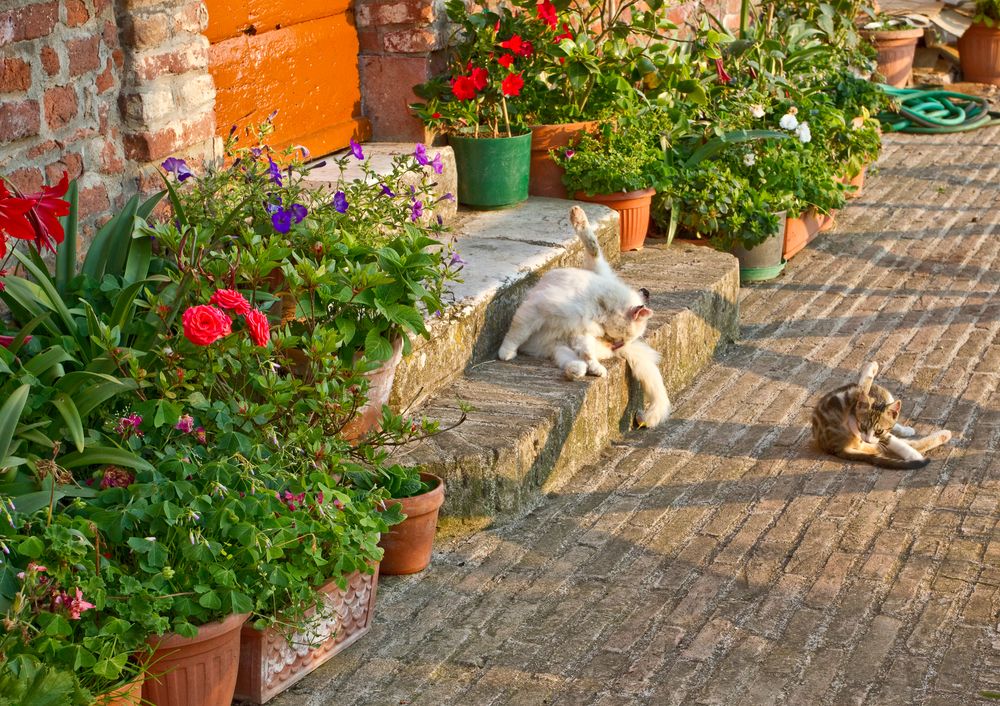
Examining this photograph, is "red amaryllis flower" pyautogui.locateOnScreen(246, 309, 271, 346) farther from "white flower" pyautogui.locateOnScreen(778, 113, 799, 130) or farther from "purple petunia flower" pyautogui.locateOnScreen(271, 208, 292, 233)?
"white flower" pyautogui.locateOnScreen(778, 113, 799, 130)

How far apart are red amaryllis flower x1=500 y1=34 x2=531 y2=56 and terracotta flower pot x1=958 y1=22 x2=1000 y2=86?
7.20 meters

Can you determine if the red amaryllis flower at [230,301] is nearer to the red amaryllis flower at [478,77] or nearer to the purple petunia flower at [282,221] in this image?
the purple petunia flower at [282,221]

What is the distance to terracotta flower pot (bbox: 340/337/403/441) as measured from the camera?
13.9 feet

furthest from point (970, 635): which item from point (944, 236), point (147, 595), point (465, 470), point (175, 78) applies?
point (944, 236)

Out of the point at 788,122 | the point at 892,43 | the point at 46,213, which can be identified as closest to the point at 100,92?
the point at 46,213

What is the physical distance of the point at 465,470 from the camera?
14.8 feet

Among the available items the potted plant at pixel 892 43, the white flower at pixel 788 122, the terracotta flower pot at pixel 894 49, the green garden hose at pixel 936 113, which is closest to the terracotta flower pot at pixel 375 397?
the white flower at pixel 788 122

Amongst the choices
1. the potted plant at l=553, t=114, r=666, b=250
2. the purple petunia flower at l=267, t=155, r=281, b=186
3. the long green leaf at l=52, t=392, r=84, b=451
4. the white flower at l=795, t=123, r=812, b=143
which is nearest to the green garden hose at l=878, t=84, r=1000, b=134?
the white flower at l=795, t=123, r=812, b=143

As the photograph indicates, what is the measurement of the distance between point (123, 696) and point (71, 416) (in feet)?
2.42

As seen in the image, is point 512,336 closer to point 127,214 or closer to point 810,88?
point 127,214

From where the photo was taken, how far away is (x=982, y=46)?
12.1m

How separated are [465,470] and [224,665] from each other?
1356mm

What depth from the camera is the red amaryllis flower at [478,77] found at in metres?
6.30

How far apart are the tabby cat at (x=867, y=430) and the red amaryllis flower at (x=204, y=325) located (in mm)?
2846
